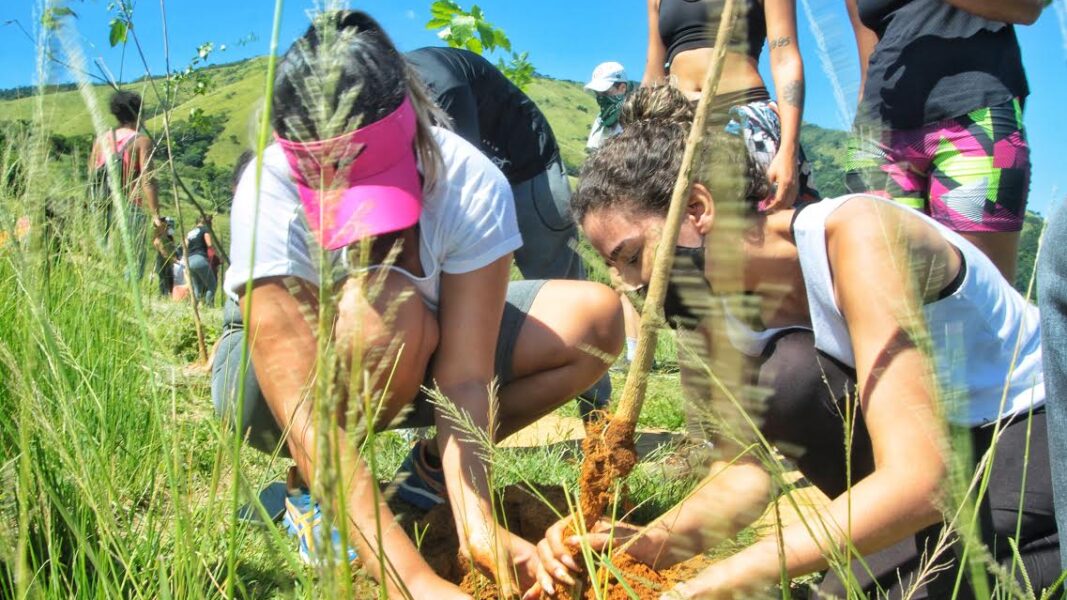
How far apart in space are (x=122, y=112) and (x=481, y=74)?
162 centimetres

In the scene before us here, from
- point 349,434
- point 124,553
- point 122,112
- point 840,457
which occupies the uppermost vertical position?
point 122,112

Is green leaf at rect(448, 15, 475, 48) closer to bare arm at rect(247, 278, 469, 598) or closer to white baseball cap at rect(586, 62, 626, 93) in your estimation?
white baseball cap at rect(586, 62, 626, 93)

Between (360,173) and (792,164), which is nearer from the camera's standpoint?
(360,173)

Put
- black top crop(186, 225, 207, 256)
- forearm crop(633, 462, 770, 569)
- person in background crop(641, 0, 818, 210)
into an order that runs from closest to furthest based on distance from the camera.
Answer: forearm crop(633, 462, 770, 569) → person in background crop(641, 0, 818, 210) → black top crop(186, 225, 207, 256)

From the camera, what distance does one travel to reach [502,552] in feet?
4.21

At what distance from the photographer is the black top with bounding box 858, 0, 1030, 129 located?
198 cm

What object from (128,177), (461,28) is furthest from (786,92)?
(461,28)

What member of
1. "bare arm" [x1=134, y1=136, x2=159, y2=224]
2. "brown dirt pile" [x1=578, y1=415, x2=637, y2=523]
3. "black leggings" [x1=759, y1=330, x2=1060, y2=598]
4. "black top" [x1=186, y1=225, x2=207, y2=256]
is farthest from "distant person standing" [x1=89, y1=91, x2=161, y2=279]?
"black top" [x1=186, y1=225, x2=207, y2=256]

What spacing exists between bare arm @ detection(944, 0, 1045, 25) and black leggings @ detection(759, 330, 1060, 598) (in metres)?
0.86

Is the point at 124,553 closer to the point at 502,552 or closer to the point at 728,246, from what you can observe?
the point at 502,552

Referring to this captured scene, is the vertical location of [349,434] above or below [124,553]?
above

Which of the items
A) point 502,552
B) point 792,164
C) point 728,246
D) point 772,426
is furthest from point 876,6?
point 728,246

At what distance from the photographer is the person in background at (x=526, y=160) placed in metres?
2.59

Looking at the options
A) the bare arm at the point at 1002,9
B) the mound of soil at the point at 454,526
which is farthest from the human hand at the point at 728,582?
the bare arm at the point at 1002,9
